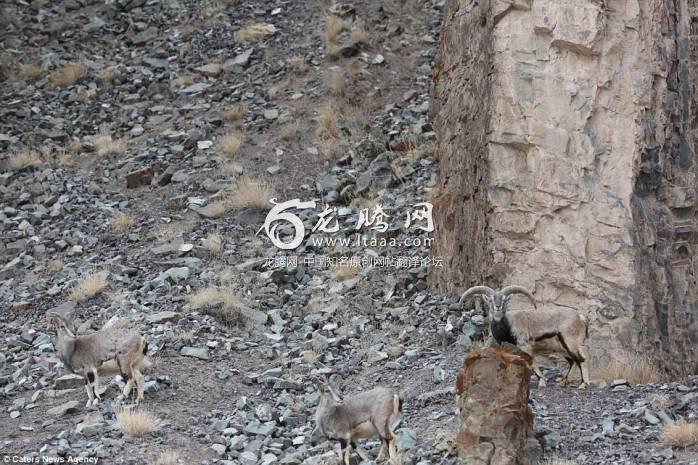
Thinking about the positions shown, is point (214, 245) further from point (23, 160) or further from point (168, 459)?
point (168, 459)

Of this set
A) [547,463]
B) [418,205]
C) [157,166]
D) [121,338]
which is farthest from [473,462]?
[157,166]

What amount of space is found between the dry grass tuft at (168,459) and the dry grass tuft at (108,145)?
35.8 feet

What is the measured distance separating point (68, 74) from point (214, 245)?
7.63 meters

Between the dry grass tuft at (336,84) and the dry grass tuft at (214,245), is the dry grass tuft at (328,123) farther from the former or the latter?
the dry grass tuft at (214,245)

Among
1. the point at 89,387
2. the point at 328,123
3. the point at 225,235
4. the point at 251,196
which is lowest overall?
the point at 89,387

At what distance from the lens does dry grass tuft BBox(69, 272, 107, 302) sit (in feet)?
52.6

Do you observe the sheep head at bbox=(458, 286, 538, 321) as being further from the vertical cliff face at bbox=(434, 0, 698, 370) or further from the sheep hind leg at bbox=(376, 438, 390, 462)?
the sheep hind leg at bbox=(376, 438, 390, 462)

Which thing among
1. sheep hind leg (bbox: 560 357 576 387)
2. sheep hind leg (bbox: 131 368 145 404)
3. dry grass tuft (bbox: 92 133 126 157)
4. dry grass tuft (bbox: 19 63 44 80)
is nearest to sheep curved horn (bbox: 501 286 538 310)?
sheep hind leg (bbox: 560 357 576 387)

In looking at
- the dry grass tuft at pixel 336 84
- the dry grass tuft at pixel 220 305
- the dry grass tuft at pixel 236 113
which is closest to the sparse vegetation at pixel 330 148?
the dry grass tuft at pixel 336 84

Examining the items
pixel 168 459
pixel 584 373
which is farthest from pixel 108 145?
pixel 584 373

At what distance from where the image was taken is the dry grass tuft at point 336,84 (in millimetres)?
21250

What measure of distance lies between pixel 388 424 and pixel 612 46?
5778 mm

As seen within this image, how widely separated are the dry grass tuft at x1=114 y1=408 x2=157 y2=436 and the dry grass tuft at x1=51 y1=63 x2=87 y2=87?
12.9 m

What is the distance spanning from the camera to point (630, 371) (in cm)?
1270
